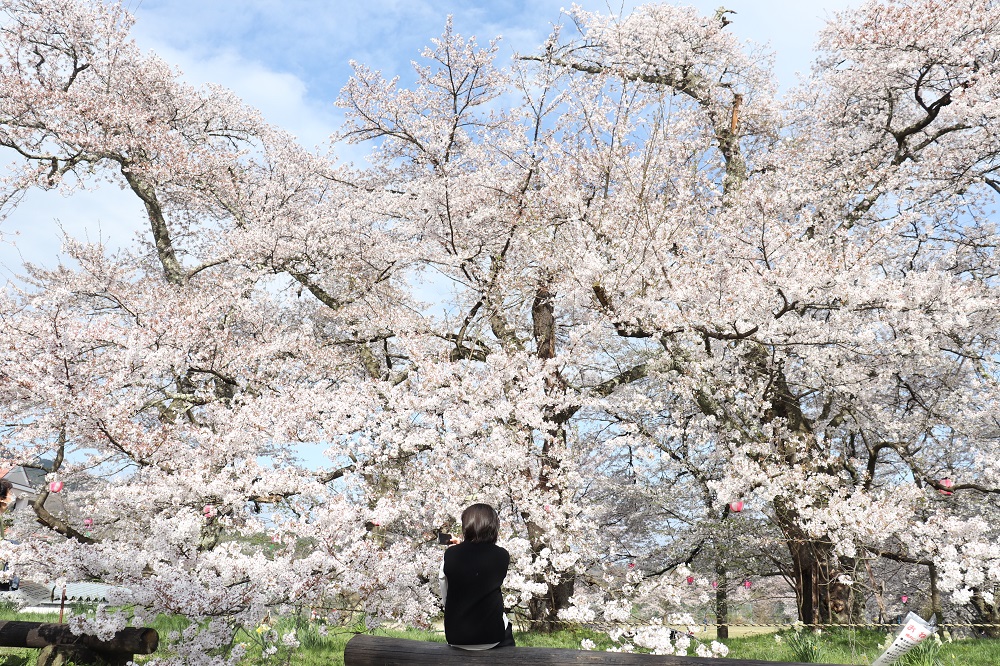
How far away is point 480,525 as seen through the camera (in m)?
3.93

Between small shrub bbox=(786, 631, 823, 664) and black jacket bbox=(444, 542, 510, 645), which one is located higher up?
black jacket bbox=(444, 542, 510, 645)

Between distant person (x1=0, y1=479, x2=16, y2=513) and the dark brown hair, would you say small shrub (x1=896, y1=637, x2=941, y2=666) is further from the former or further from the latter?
distant person (x1=0, y1=479, x2=16, y2=513)

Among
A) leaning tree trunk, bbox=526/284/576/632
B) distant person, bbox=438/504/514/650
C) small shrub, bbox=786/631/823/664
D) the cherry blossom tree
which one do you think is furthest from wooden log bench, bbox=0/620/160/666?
small shrub, bbox=786/631/823/664

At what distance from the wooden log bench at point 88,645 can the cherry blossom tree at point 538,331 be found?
0.46 meters

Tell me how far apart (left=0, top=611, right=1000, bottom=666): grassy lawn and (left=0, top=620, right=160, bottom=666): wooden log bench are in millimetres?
805

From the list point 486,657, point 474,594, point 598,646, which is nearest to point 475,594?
point 474,594

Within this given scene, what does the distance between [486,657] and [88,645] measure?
12.3ft

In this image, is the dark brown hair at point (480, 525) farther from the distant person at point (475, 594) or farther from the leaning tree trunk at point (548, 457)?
the leaning tree trunk at point (548, 457)

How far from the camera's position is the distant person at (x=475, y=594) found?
384 centimetres

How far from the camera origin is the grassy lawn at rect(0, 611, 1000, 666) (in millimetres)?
5941

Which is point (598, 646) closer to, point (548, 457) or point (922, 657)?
point (548, 457)

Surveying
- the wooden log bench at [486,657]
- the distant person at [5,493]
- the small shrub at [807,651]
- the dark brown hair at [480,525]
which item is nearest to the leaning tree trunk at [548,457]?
the small shrub at [807,651]

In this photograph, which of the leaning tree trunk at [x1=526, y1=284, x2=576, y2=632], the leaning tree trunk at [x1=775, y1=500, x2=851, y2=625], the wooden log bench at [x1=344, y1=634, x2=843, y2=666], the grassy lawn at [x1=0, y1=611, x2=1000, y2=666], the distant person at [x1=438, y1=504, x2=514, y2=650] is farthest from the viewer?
the leaning tree trunk at [x1=775, y1=500, x2=851, y2=625]

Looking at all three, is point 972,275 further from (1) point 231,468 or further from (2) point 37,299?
(2) point 37,299
